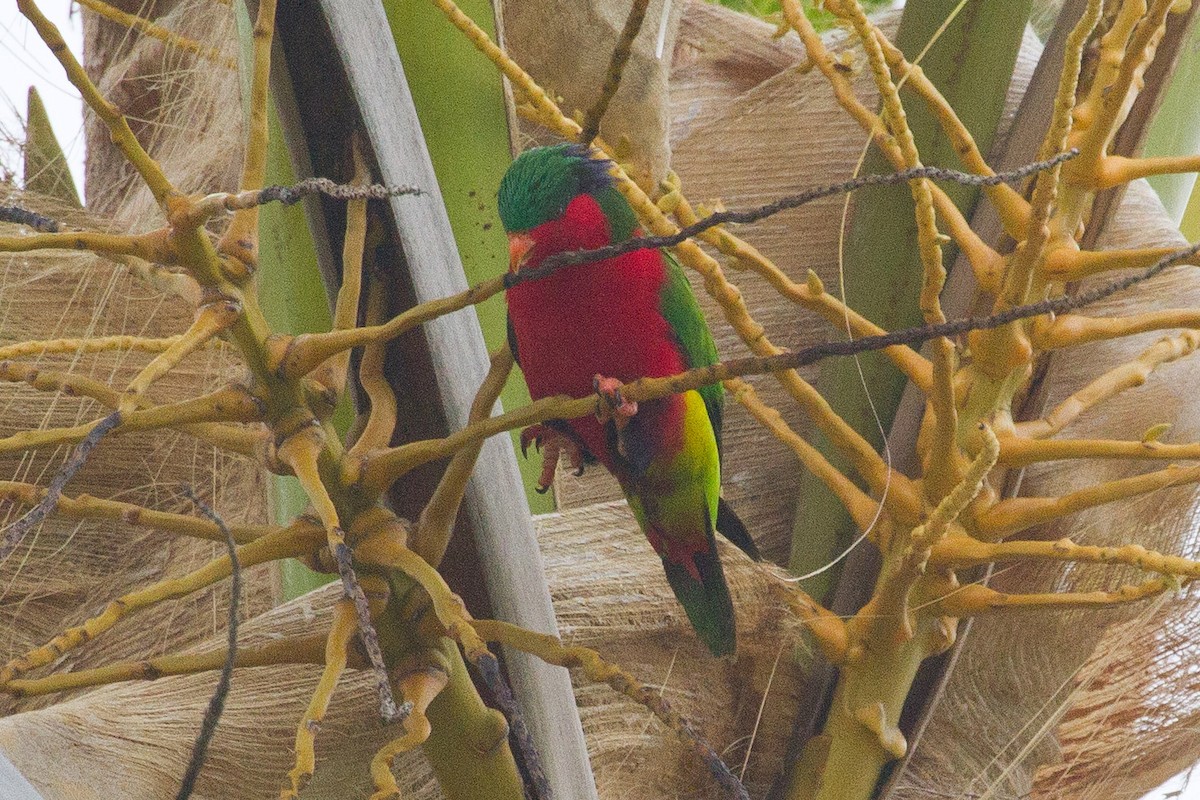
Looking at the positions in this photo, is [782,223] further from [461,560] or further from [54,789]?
[54,789]

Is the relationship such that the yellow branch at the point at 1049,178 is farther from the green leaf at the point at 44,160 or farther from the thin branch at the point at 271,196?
the green leaf at the point at 44,160

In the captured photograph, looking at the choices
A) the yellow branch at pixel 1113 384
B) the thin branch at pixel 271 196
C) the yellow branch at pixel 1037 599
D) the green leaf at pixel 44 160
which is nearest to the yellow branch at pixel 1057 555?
the yellow branch at pixel 1037 599

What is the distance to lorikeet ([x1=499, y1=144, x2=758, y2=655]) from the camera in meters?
1.26

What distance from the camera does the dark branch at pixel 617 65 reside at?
2.39ft

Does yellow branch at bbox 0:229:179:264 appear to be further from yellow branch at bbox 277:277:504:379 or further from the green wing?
the green wing

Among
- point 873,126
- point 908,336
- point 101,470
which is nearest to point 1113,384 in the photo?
point 873,126

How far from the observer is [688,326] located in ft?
4.44

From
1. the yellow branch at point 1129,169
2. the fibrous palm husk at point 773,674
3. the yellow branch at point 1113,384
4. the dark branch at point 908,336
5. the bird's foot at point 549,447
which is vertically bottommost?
the fibrous palm husk at point 773,674

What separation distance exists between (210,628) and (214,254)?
78cm

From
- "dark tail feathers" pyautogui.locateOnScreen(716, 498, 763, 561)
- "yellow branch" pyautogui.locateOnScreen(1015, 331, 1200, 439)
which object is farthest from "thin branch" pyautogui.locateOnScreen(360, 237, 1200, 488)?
"dark tail feathers" pyautogui.locateOnScreen(716, 498, 763, 561)

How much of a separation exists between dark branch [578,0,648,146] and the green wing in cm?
43

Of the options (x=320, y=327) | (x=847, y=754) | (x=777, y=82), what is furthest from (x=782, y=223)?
(x=847, y=754)

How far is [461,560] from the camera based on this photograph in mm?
1017

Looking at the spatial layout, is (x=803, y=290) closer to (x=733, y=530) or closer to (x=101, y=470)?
(x=733, y=530)
